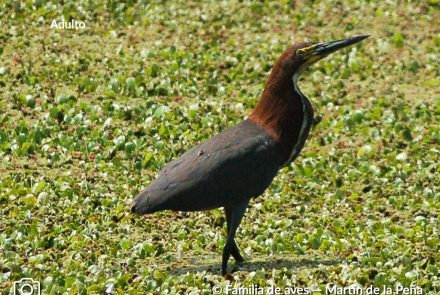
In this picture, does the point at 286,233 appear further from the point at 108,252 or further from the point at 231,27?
the point at 231,27

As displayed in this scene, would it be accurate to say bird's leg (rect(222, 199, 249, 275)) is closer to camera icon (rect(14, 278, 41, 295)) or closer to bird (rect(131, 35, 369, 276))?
bird (rect(131, 35, 369, 276))

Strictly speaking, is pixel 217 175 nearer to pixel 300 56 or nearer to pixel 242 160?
pixel 242 160

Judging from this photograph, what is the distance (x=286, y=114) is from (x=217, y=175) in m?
0.84

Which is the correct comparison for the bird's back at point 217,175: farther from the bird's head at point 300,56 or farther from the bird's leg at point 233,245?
the bird's head at point 300,56

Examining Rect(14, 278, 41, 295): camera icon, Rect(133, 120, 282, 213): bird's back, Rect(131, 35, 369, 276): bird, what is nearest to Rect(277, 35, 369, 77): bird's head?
Rect(131, 35, 369, 276): bird

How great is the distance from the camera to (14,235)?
1054 centimetres

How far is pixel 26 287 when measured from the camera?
30.9 feet

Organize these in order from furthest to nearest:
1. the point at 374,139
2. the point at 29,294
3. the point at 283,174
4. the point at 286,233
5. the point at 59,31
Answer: the point at 59,31, the point at 374,139, the point at 283,174, the point at 286,233, the point at 29,294

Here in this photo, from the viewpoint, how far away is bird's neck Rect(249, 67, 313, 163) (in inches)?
393

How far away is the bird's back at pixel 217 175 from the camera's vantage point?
958 centimetres

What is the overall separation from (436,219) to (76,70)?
18.8ft

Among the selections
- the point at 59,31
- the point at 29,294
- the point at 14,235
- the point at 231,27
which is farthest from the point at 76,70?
the point at 29,294

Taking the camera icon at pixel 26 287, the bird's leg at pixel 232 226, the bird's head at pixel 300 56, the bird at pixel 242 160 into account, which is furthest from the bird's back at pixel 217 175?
the camera icon at pixel 26 287

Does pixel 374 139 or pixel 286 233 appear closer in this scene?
pixel 286 233
